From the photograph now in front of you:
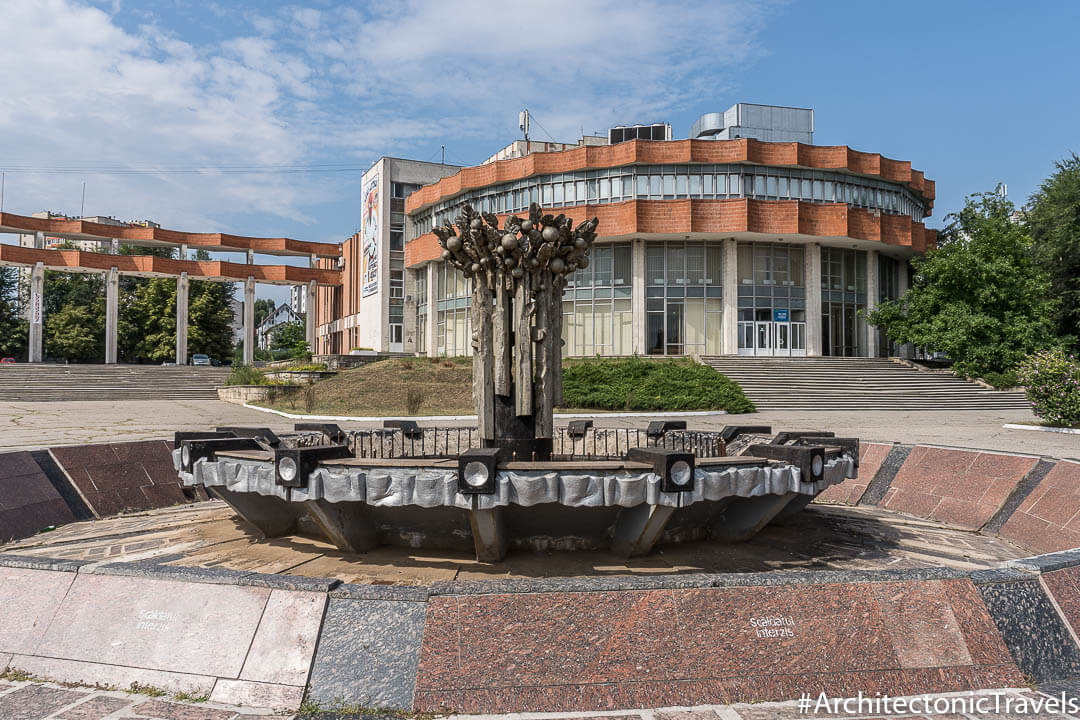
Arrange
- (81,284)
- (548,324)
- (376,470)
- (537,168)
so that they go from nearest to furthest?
1. (376,470)
2. (548,324)
3. (537,168)
4. (81,284)

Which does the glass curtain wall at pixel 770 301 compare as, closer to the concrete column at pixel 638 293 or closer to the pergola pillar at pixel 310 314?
the concrete column at pixel 638 293

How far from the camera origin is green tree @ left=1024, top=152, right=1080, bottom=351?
3603 cm

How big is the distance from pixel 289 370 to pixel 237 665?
32238 millimetres

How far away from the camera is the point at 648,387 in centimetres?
2809

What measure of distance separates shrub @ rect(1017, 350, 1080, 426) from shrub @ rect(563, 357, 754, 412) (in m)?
9.91

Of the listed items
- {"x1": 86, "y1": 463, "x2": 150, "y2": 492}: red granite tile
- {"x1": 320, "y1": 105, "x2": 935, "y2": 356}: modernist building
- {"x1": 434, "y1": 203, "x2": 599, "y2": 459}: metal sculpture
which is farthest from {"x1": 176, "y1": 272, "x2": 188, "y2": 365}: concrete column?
{"x1": 434, "y1": 203, "x2": 599, "y2": 459}: metal sculpture

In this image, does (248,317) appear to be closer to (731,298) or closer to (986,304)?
(731,298)

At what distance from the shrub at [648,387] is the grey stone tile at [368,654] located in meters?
20.7

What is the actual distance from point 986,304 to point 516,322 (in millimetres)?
35375

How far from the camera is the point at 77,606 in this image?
4.13 m

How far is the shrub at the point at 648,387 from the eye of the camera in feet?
87.5

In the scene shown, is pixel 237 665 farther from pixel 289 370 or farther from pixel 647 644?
pixel 289 370

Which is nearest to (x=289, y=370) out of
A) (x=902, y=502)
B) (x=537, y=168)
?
(x=537, y=168)

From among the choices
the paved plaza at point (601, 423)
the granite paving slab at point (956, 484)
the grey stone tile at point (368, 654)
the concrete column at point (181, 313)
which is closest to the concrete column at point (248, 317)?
the concrete column at point (181, 313)
